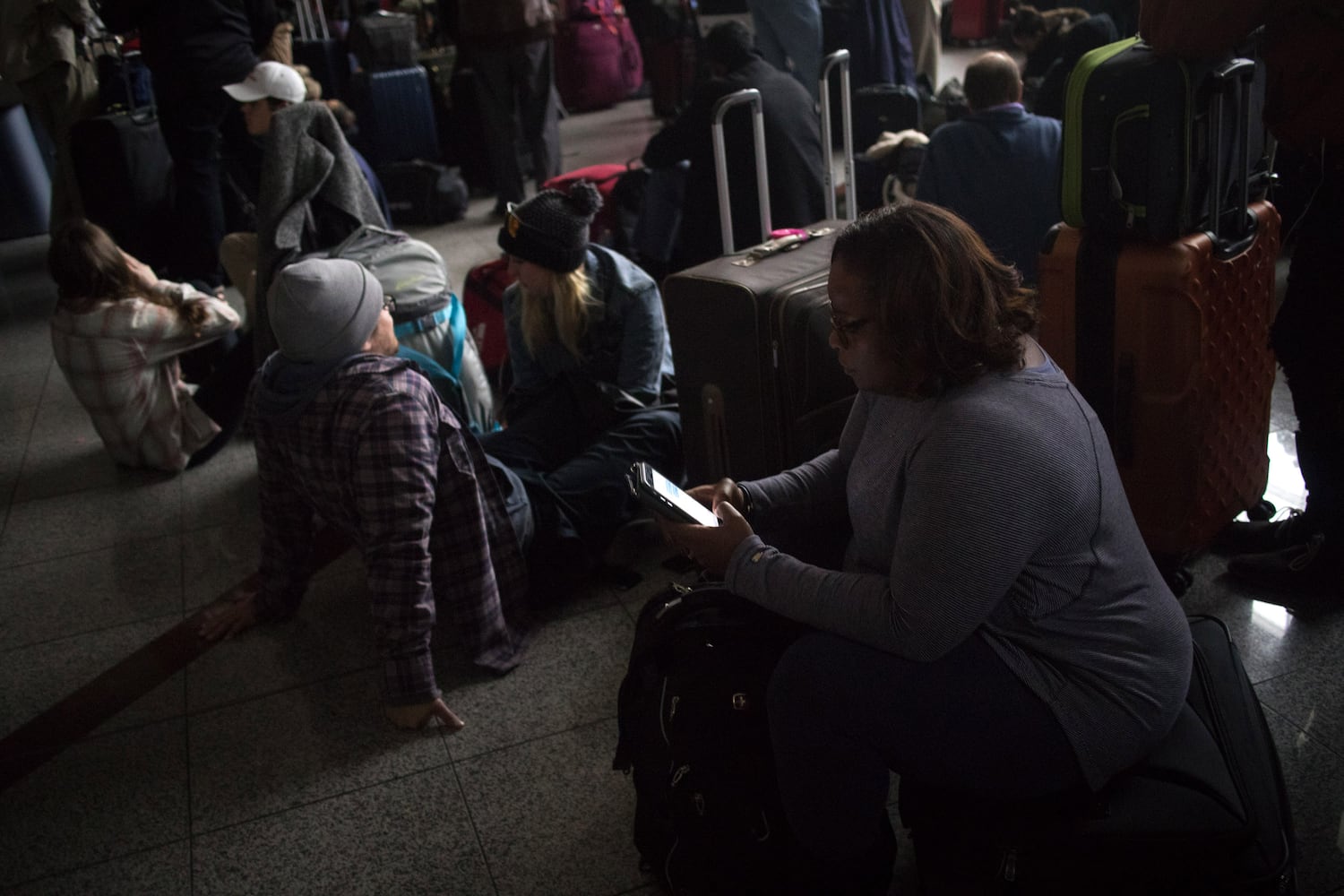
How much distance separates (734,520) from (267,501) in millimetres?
1267

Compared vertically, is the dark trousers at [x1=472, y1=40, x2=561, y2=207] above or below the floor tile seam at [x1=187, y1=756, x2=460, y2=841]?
above

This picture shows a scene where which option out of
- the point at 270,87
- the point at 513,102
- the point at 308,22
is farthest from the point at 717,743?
the point at 308,22

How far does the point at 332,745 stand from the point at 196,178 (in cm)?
376

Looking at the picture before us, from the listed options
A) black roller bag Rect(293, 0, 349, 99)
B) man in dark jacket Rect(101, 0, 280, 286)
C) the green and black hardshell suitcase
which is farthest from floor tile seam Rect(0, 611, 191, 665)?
black roller bag Rect(293, 0, 349, 99)

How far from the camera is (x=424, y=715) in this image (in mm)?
2312

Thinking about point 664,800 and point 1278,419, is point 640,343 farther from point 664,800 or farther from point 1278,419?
point 1278,419

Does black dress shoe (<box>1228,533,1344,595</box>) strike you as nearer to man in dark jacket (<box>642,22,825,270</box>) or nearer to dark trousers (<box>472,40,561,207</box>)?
man in dark jacket (<box>642,22,825,270</box>)

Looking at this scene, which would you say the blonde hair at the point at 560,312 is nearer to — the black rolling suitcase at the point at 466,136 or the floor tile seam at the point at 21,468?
the floor tile seam at the point at 21,468

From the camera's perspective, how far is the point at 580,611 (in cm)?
274

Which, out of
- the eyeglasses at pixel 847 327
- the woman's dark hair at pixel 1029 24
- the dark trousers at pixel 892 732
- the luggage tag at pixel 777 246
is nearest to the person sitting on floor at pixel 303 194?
the luggage tag at pixel 777 246

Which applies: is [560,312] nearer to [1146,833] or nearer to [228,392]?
[228,392]

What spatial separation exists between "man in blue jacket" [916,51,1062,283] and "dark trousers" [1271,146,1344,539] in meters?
1.12

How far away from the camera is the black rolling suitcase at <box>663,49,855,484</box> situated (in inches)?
91.6

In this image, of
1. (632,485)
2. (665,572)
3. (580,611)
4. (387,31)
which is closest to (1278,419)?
(665,572)
